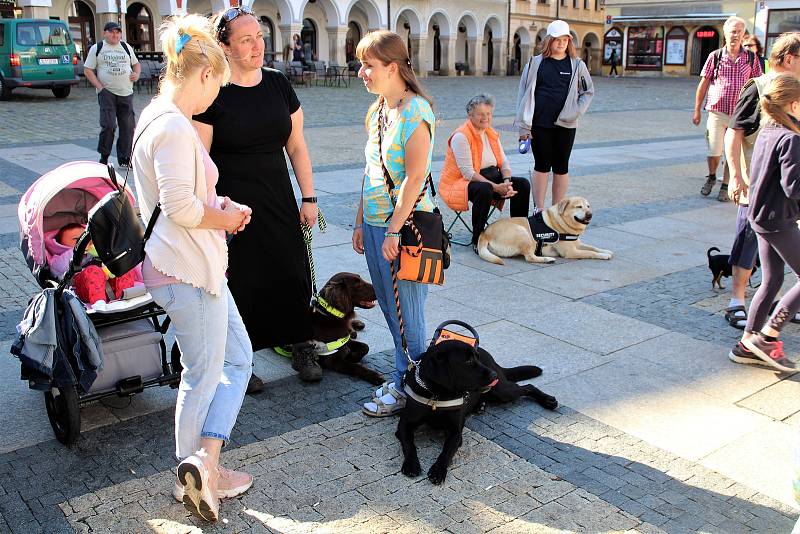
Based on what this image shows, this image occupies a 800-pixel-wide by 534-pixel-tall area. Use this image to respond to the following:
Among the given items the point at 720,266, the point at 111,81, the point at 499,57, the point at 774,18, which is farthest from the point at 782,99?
the point at 499,57

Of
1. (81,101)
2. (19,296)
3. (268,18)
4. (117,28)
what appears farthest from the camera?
(268,18)

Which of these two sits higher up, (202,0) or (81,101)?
(202,0)

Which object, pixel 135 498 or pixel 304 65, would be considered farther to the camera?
pixel 304 65

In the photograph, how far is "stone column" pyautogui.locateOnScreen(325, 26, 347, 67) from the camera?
1445 inches

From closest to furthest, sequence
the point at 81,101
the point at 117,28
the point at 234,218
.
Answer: the point at 234,218
the point at 117,28
the point at 81,101

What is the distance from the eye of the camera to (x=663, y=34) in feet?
161

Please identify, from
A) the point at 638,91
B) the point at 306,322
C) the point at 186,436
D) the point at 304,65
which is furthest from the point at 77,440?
the point at 638,91

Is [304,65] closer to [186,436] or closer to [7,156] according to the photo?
[7,156]

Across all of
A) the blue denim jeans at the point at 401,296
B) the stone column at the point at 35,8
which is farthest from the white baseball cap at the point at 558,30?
the stone column at the point at 35,8

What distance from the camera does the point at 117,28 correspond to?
1100 cm

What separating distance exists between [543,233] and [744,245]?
1890 millimetres

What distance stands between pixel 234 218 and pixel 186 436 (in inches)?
34.2

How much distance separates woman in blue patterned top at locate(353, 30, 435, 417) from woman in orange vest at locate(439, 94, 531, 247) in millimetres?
3380

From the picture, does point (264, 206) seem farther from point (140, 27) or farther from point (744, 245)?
point (140, 27)
